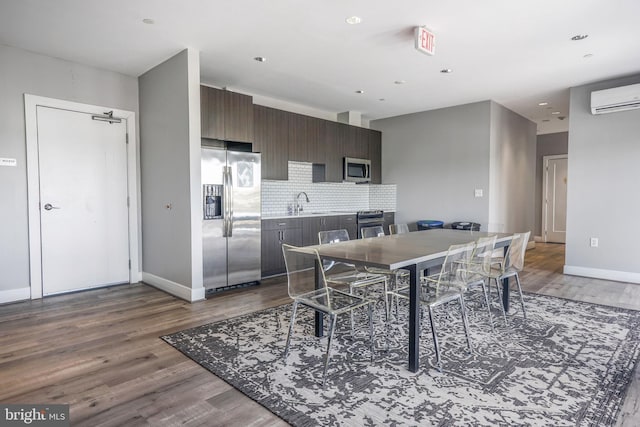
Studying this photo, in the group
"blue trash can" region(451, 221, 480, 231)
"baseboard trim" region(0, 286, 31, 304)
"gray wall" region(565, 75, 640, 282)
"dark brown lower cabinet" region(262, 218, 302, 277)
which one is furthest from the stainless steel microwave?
"baseboard trim" region(0, 286, 31, 304)

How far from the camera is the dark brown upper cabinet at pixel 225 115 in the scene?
13.8 ft

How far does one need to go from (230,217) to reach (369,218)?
298 cm

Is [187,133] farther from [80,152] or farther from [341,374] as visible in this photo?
[341,374]

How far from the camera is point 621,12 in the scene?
121 inches

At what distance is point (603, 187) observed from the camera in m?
5.07

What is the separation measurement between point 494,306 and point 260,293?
2.63 metres

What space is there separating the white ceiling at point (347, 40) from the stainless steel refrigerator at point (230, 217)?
3.95 feet

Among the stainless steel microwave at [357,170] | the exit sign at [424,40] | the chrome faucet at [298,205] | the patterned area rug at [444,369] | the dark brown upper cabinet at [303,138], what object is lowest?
the patterned area rug at [444,369]

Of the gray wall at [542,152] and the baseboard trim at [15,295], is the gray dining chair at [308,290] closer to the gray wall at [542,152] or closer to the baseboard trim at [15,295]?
the baseboard trim at [15,295]

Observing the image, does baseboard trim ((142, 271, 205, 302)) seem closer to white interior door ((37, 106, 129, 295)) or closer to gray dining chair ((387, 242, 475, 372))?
white interior door ((37, 106, 129, 295))

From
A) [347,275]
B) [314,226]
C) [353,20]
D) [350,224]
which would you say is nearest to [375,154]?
[350,224]

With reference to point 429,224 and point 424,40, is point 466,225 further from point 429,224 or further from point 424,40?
point 424,40

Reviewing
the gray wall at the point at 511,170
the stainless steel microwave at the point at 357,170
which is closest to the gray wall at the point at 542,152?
the gray wall at the point at 511,170

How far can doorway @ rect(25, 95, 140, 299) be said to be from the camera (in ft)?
13.5
